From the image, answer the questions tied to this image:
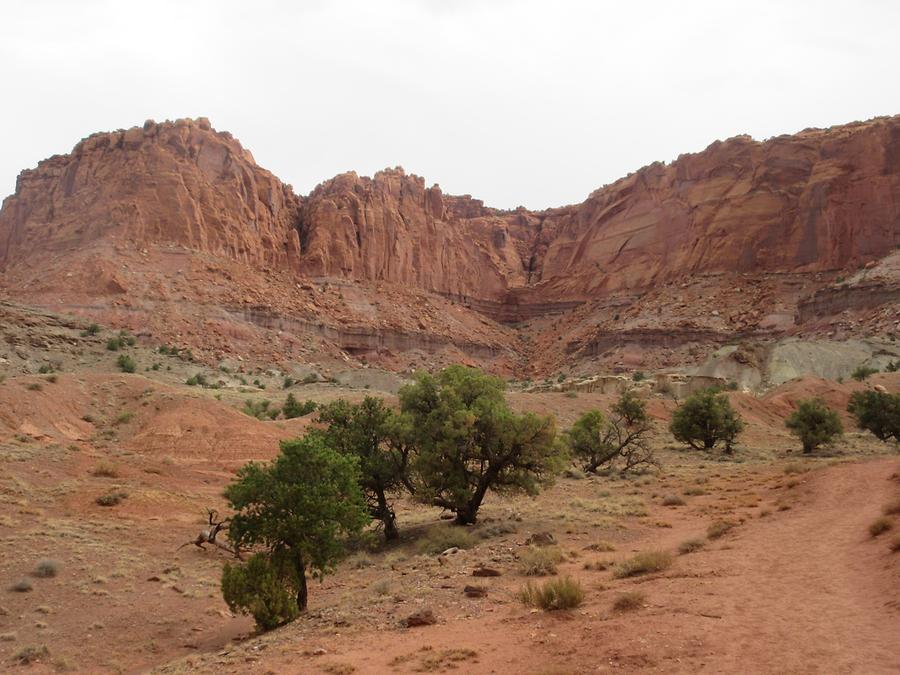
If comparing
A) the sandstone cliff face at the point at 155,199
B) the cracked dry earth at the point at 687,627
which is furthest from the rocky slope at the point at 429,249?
the cracked dry earth at the point at 687,627

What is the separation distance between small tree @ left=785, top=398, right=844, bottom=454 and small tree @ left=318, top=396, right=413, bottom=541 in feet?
71.9

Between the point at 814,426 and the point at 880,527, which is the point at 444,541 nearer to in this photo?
the point at 880,527

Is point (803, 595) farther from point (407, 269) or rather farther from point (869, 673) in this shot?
point (407, 269)

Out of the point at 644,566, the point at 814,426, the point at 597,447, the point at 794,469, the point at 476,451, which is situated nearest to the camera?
the point at 644,566

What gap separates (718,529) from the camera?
16.5 metres

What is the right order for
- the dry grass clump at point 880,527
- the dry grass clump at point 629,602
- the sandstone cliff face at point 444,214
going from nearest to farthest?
the dry grass clump at point 629,602, the dry grass clump at point 880,527, the sandstone cliff face at point 444,214

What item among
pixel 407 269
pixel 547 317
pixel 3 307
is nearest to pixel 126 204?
pixel 3 307

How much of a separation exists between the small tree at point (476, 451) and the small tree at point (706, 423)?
64.3 ft

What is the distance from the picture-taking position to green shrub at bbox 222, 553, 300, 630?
44.5 ft

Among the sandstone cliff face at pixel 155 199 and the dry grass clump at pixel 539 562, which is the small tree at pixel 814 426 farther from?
the sandstone cliff face at pixel 155 199

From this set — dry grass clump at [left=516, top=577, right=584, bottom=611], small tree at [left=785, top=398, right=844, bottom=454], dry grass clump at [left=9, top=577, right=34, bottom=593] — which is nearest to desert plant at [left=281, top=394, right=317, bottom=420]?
small tree at [left=785, top=398, right=844, bottom=454]

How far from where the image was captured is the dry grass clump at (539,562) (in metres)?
14.1

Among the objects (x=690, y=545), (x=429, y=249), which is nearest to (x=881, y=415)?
(x=690, y=545)

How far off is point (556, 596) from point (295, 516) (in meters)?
6.37
